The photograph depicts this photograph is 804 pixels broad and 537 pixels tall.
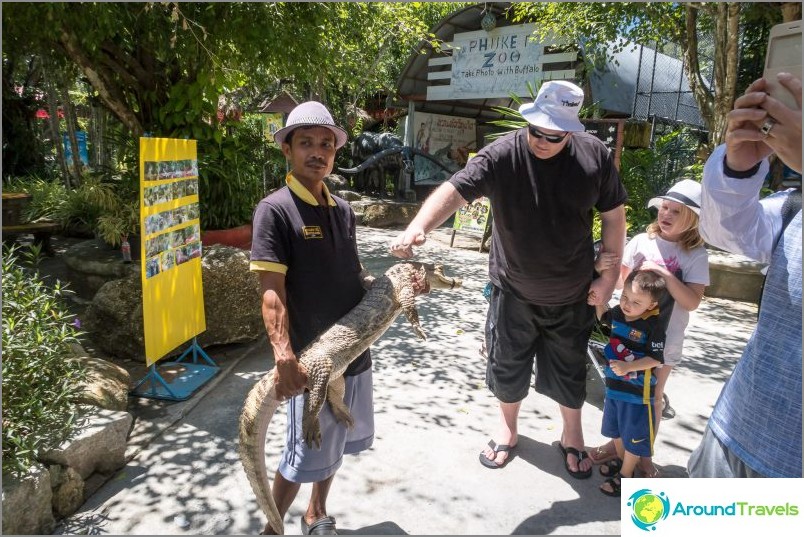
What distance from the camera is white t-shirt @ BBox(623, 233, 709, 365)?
2.76 metres

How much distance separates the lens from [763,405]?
1.48 metres

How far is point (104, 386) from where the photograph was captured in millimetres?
3500

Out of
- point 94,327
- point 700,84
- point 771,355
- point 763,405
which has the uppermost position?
point 700,84

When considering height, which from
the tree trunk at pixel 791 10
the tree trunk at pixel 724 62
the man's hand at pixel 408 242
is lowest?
Answer: the man's hand at pixel 408 242

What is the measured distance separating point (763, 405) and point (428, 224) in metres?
1.52

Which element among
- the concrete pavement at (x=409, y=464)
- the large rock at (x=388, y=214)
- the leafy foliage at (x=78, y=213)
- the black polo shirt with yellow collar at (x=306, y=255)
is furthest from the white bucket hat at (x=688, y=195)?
the large rock at (x=388, y=214)

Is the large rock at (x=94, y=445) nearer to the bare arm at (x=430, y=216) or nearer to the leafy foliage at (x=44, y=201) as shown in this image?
the bare arm at (x=430, y=216)

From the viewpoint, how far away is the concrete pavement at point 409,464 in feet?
8.96

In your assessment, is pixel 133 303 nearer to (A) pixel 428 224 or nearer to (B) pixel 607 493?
(A) pixel 428 224

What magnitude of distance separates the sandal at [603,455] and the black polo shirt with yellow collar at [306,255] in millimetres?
1918

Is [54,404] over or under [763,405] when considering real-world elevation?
under

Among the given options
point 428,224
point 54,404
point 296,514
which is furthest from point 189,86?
point 296,514

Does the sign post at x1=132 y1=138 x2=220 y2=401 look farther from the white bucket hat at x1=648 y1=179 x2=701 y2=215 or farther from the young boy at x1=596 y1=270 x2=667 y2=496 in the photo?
the white bucket hat at x1=648 y1=179 x2=701 y2=215

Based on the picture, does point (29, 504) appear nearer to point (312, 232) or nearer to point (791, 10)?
point (312, 232)
